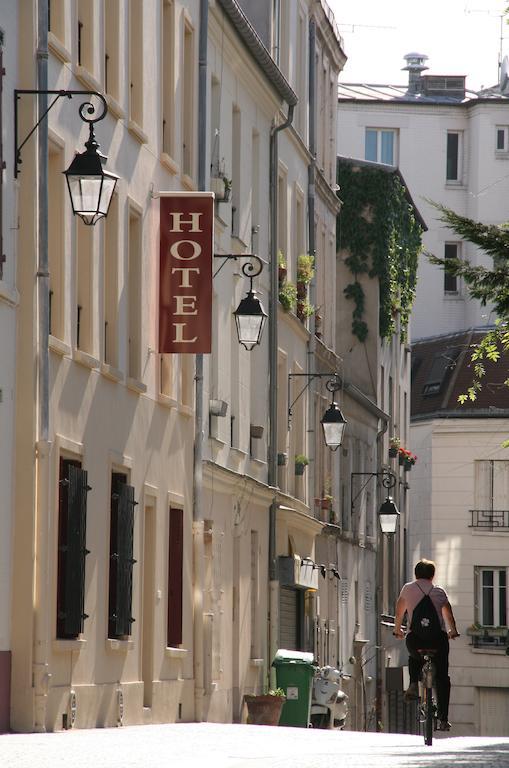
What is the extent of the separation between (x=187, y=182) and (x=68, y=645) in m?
9.10

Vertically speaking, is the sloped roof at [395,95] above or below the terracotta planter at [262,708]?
above

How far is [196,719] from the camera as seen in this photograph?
2719 centimetres

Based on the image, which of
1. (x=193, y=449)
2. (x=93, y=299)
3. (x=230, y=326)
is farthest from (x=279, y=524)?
(x=93, y=299)

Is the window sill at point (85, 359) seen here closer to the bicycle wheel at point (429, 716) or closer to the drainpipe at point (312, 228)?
the bicycle wheel at point (429, 716)

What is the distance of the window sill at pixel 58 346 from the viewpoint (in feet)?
65.6

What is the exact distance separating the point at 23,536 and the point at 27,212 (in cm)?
296

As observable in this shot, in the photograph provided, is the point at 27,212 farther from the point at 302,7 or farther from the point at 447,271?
the point at 302,7

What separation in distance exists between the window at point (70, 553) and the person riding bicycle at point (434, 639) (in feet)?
14.6

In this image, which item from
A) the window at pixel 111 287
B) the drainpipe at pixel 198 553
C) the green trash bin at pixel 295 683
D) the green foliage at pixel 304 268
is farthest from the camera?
the green foliage at pixel 304 268

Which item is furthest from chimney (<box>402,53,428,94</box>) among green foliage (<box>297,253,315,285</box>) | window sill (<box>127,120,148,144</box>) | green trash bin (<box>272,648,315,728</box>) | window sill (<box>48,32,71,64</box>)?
window sill (<box>48,32,71,64</box>)

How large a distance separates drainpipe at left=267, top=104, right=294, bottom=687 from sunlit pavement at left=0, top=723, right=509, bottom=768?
39.2 ft

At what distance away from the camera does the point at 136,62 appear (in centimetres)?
2469

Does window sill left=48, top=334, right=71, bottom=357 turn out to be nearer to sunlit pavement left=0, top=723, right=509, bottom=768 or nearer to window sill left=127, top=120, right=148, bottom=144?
sunlit pavement left=0, top=723, right=509, bottom=768

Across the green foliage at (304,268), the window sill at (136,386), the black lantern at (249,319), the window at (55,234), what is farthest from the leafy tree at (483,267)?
the green foliage at (304,268)
